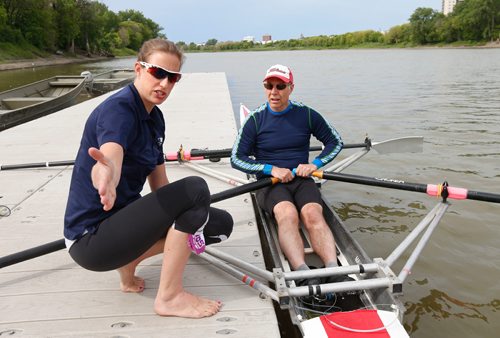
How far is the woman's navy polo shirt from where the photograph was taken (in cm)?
235

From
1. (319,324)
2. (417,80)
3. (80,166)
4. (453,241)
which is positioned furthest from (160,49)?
(417,80)

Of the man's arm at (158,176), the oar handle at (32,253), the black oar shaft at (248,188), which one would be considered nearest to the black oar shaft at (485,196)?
the black oar shaft at (248,188)

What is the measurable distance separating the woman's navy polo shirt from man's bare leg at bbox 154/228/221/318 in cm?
44

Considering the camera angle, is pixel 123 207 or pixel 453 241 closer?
pixel 123 207

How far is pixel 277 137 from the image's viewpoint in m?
4.37

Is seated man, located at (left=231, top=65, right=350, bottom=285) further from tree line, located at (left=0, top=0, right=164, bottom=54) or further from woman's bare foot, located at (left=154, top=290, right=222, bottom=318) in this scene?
tree line, located at (left=0, top=0, right=164, bottom=54)

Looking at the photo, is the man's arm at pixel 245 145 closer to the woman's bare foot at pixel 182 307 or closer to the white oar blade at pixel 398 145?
the woman's bare foot at pixel 182 307

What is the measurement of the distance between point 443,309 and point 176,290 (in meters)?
2.64

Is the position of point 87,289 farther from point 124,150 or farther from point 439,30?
point 439,30

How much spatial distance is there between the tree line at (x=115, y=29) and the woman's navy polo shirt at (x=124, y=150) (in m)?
58.6

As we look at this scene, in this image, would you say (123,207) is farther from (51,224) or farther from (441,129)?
(441,129)

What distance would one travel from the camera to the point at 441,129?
11.2 meters

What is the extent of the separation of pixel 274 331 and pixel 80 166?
1.58 m

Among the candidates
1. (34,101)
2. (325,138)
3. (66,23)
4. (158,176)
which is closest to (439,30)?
(66,23)
